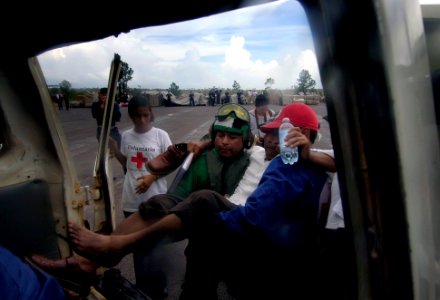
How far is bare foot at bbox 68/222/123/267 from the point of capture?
1920 millimetres

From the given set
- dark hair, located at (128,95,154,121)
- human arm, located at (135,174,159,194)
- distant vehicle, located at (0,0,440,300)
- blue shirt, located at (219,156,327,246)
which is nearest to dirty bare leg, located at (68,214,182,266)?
blue shirt, located at (219,156,327,246)

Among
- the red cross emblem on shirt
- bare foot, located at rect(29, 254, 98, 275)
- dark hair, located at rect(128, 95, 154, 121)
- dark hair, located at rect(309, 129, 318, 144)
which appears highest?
dark hair, located at rect(128, 95, 154, 121)

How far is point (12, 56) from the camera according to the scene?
1.97m

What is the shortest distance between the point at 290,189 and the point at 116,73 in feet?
3.66

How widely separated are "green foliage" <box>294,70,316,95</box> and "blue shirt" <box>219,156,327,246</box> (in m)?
0.61

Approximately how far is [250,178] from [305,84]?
4.10 feet

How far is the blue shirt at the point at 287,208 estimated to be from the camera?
5.46 ft

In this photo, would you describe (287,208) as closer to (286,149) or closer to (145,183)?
(286,149)

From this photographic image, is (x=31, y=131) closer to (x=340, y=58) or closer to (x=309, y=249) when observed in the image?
(x=309, y=249)

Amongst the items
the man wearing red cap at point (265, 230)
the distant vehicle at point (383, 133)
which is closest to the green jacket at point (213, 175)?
the man wearing red cap at point (265, 230)

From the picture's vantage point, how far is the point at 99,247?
6.34 ft

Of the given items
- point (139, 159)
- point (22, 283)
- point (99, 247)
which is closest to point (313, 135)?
point (99, 247)

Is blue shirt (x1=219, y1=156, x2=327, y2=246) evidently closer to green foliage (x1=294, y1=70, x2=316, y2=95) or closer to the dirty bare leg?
the dirty bare leg

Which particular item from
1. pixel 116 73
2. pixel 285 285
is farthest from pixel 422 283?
pixel 116 73
